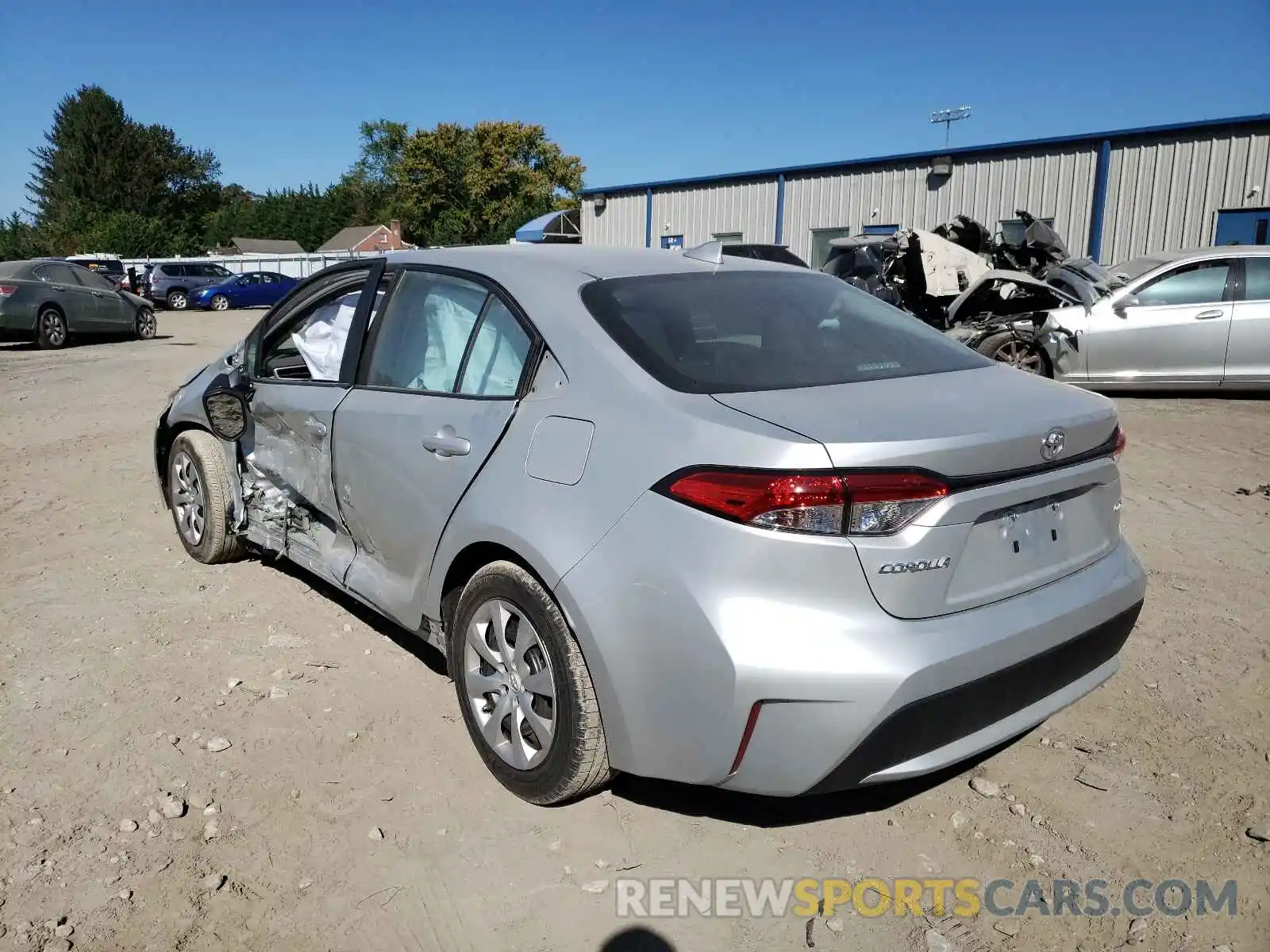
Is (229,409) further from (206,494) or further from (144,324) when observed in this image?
(144,324)

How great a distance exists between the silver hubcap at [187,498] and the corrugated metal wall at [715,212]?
20305mm

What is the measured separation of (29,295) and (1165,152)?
2016cm

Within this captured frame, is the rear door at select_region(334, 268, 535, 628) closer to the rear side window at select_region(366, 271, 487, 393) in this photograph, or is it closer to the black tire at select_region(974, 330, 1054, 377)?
the rear side window at select_region(366, 271, 487, 393)

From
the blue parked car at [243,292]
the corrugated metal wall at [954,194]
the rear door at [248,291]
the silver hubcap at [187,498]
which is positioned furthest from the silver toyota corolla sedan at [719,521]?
the rear door at [248,291]

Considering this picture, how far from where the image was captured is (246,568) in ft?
16.1

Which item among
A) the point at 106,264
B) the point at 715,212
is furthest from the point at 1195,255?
the point at 106,264

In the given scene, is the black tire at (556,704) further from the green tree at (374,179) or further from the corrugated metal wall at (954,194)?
the green tree at (374,179)

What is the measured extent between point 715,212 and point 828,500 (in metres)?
24.0

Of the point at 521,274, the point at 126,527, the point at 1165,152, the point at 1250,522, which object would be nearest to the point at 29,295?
the point at 126,527

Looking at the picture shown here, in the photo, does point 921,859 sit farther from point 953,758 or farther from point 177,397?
point 177,397

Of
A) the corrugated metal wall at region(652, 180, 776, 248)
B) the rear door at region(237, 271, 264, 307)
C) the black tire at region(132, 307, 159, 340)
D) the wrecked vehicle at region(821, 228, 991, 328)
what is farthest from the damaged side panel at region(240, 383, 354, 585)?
the rear door at region(237, 271, 264, 307)

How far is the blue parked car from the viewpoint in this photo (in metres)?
32.6

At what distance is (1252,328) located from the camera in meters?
9.55

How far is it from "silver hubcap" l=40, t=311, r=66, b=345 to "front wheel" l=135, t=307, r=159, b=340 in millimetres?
1824
